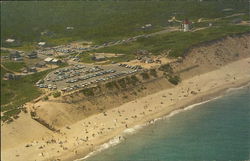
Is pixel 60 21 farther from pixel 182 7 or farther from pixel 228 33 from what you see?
pixel 228 33

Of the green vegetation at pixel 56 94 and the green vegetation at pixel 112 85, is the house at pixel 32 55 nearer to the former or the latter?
the green vegetation at pixel 112 85

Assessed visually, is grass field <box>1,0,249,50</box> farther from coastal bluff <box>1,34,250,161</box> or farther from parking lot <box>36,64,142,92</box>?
parking lot <box>36,64,142,92</box>

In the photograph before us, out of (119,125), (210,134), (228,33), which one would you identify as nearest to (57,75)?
(119,125)

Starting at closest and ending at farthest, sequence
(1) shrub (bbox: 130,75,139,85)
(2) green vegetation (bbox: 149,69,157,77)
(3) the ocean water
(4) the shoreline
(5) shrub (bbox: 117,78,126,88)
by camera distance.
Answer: (3) the ocean water, (4) the shoreline, (5) shrub (bbox: 117,78,126,88), (1) shrub (bbox: 130,75,139,85), (2) green vegetation (bbox: 149,69,157,77)

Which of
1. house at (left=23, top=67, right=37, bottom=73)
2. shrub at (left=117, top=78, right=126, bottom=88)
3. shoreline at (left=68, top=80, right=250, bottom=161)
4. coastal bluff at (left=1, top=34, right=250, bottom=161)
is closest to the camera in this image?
coastal bluff at (left=1, top=34, right=250, bottom=161)

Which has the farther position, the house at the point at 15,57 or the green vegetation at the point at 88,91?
the house at the point at 15,57

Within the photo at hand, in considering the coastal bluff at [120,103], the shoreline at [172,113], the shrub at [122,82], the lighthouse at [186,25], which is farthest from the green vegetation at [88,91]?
the lighthouse at [186,25]

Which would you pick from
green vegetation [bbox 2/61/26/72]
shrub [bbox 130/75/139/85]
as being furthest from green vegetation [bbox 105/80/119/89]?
green vegetation [bbox 2/61/26/72]
